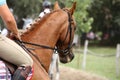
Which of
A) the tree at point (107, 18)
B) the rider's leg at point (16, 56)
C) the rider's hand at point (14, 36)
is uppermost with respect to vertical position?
the rider's hand at point (14, 36)

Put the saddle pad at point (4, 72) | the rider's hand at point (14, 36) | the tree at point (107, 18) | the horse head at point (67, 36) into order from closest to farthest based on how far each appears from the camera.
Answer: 1. the saddle pad at point (4, 72)
2. the rider's hand at point (14, 36)
3. the horse head at point (67, 36)
4. the tree at point (107, 18)

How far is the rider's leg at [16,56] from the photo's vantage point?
666 centimetres

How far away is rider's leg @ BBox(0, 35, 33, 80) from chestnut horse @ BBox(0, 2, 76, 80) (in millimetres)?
649

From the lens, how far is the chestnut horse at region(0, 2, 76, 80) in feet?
25.2

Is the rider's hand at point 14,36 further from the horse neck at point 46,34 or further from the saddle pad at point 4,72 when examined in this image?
the saddle pad at point 4,72

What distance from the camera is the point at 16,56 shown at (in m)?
6.75

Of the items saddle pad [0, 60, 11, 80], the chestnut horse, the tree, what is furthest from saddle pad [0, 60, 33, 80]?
the tree

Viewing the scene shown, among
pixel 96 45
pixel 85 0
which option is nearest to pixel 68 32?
pixel 85 0

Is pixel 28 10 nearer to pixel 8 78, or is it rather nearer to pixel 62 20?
pixel 62 20

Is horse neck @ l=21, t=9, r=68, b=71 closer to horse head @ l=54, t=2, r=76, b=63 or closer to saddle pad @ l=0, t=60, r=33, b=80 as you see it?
horse head @ l=54, t=2, r=76, b=63

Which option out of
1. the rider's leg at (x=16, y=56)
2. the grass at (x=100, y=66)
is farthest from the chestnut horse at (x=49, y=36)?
the grass at (x=100, y=66)

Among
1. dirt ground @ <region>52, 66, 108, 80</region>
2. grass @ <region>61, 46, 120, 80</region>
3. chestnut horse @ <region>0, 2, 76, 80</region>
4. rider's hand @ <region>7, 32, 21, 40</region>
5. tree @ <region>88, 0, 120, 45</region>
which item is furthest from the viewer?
tree @ <region>88, 0, 120, 45</region>

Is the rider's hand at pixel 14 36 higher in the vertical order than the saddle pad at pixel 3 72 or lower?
higher

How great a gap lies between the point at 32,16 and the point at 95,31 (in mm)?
19154
